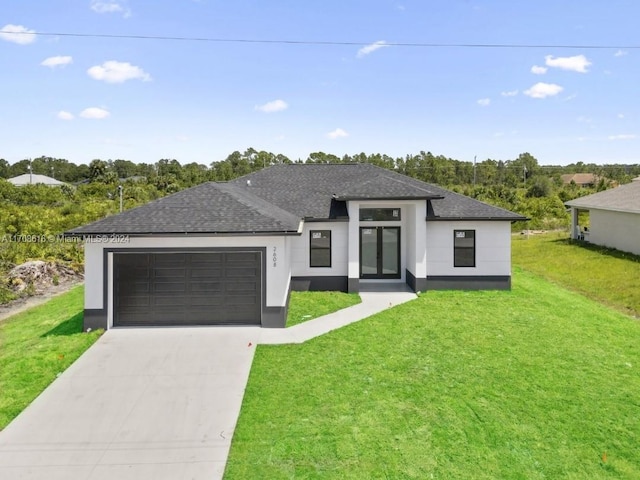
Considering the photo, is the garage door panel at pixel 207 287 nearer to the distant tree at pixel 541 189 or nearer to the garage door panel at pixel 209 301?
the garage door panel at pixel 209 301

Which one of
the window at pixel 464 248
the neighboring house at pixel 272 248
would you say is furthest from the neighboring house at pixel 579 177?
the neighboring house at pixel 272 248

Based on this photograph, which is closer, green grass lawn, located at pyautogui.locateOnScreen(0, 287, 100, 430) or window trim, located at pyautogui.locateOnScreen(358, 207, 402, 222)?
green grass lawn, located at pyautogui.locateOnScreen(0, 287, 100, 430)

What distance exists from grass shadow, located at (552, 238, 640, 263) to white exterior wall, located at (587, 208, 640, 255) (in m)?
0.38

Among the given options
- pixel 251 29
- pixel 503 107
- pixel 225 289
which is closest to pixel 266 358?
pixel 225 289

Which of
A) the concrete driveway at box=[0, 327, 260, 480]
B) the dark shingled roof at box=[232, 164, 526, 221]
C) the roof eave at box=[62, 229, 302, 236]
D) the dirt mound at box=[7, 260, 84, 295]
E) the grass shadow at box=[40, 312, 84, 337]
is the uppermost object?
the dark shingled roof at box=[232, 164, 526, 221]

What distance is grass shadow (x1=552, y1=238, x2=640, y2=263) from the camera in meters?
21.5

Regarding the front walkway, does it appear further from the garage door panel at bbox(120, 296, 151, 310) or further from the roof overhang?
the roof overhang

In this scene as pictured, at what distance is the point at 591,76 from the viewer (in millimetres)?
18984

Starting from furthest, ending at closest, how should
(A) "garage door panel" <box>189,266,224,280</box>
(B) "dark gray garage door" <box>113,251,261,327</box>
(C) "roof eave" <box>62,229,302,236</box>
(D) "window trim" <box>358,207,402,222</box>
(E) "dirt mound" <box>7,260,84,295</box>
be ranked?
1. (E) "dirt mound" <box>7,260,84,295</box>
2. (D) "window trim" <box>358,207,402,222</box>
3. (A) "garage door panel" <box>189,266,224,280</box>
4. (B) "dark gray garage door" <box>113,251,261,327</box>
5. (C) "roof eave" <box>62,229,302,236</box>

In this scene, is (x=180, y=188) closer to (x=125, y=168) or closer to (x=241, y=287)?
(x=241, y=287)

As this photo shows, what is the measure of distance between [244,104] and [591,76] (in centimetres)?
1797

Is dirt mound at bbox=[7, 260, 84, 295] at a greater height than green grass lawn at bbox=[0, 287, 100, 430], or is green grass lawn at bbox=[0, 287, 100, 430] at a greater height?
dirt mound at bbox=[7, 260, 84, 295]

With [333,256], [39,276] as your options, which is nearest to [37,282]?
[39,276]

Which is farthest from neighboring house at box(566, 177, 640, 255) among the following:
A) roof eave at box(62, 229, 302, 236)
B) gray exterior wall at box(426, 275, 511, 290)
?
roof eave at box(62, 229, 302, 236)
